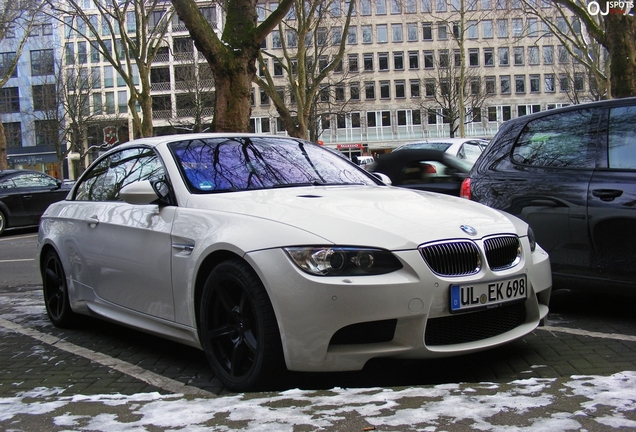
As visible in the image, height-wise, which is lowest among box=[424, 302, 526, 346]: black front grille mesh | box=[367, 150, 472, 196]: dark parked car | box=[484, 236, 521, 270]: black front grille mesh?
box=[424, 302, 526, 346]: black front grille mesh

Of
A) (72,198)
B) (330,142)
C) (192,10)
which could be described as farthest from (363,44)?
(72,198)

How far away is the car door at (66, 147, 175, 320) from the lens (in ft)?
13.7

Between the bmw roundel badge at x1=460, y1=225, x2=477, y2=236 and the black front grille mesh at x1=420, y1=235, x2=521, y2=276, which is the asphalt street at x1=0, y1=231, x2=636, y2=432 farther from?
the bmw roundel badge at x1=460, y1=225, x2=477, y2=236

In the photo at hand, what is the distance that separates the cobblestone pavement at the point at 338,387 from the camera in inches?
103

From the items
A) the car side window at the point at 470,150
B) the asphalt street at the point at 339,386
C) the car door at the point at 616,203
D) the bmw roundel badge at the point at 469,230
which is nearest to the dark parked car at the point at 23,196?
the car side window at the point at 470,150

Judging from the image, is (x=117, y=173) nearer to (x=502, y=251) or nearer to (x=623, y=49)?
(x=502, y=251)

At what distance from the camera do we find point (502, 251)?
3.73 m

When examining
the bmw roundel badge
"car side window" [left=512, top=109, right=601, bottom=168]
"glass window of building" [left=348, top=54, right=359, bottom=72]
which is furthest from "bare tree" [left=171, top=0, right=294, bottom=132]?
"glass window of building" [left=348, top=54, right=359, bottom=72]

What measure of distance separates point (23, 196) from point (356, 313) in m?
16.3

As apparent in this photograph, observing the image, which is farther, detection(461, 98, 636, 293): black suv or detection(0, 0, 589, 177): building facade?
detection(0, 0, 589, 177): building facade

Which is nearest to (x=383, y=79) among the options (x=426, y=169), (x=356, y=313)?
(x=426, y=169)

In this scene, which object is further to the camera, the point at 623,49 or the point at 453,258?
the point at 623,49

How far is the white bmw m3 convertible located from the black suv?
1.19 m

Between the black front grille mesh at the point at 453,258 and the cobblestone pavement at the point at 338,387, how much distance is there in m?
0.52
